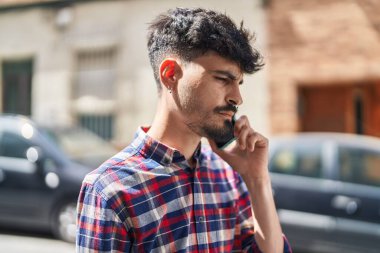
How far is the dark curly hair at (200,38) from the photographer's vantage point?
5.13 feet

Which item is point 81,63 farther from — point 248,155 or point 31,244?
point 248,155

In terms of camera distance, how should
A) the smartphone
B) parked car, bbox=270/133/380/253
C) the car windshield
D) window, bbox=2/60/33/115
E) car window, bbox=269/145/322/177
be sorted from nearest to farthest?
the smartphone < parked car, bbox=270/133/380/253 < car window, bbox=269/145/322/177 < the car windshield < window, bbox=2/60/33/115

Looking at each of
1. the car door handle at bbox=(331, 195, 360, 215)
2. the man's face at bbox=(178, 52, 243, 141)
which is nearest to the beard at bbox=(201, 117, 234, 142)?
the man's face at bbox=(178, 52, 243, 141)

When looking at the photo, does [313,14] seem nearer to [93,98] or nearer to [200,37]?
[93,98]

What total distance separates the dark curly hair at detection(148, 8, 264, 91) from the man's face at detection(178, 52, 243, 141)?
26mm

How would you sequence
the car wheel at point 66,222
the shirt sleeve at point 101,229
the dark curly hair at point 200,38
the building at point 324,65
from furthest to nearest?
the building at point 324,65 < the car wheel at point 66,222 < the dark curly hair at point 200,38 < the shirt sleeve at point 101,229

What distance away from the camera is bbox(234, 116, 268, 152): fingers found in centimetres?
172

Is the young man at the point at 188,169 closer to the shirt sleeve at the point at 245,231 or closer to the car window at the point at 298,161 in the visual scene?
the shirt sleeve at the point at 245,231

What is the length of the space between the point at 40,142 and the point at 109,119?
5.61m

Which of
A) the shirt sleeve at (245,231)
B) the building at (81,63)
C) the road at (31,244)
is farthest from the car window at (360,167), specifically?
the building at (81,63)

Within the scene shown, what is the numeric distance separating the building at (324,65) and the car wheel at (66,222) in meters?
5.08

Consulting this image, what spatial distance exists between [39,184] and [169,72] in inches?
217

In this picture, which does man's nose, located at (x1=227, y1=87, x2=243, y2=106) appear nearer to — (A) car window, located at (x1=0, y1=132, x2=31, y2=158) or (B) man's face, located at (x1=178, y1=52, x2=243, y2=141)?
(B) man's face, located at (x1=178, y1=52, x2=243, y2=141)

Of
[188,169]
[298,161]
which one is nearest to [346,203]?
[298,161]
